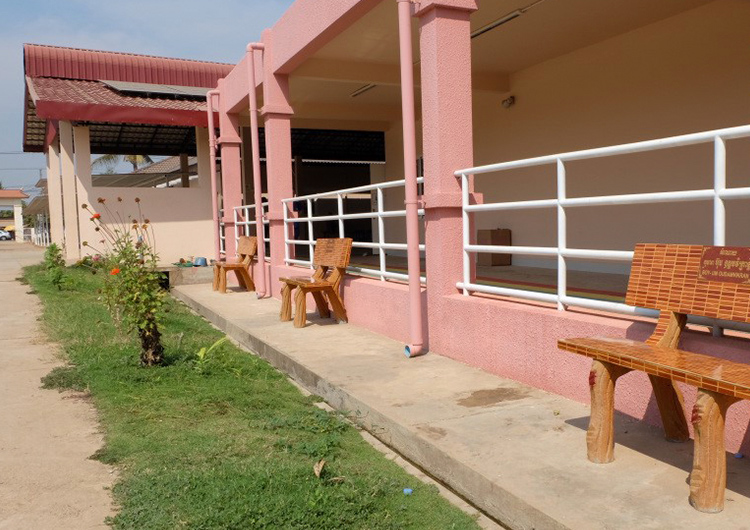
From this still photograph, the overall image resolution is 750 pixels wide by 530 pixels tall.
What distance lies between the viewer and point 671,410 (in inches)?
135

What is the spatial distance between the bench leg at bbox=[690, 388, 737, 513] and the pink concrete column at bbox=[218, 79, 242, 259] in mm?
11257

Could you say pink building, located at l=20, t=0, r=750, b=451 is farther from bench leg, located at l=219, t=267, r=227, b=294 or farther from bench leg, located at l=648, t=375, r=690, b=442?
bench leg, located at l=219, t=267, r=227, b=294

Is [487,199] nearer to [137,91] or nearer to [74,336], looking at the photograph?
[74,336]

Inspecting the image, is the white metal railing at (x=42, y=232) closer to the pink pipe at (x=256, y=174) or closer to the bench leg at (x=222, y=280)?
the bench leg at (x=222, y=280)

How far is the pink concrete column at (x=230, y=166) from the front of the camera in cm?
1331

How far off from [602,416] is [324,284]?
15.0 ft

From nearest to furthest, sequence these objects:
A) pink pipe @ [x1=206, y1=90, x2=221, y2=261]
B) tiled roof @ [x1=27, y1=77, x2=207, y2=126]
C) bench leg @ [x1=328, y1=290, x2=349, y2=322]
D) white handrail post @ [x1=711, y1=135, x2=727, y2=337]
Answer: white handrail post @ [x1=711, y1=135, x2=727, y2=337]
bench leg @ [x1=328, y1=290, x2=349, y2=322]
pink pipe @ [x1=206, y1=90, x2=221, y2=261]
tiled roof @ [x1=27, y1=77, x2=207, y2=126]

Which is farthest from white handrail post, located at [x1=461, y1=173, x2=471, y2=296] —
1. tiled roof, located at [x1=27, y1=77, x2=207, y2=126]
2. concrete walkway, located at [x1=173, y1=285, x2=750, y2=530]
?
tiled roof, located at [x1=27, y1=77, x2=207, y2=126]

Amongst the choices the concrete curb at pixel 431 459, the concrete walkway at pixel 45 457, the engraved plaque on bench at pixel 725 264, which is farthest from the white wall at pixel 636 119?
the concrete walkway at pixel 45 457

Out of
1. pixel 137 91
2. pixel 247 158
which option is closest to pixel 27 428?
pixel 137 91

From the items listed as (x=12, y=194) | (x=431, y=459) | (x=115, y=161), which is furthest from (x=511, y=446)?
(x=12, y=194)

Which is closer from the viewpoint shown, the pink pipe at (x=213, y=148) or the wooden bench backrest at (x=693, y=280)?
the wooden bench backrest at (x=693, y=280)

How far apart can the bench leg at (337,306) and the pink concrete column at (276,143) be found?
2465 millimetres

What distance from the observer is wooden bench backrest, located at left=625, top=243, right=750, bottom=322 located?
319cm
